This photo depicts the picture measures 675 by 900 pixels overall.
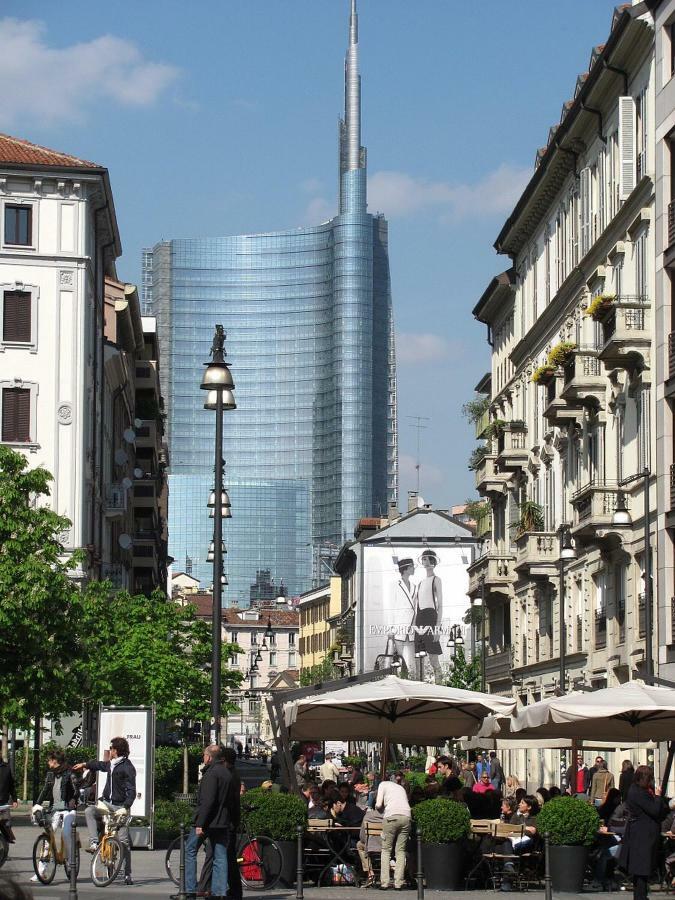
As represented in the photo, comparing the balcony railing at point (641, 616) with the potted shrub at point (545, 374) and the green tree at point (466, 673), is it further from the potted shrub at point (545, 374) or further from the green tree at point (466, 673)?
the green tree at point (466, 673)

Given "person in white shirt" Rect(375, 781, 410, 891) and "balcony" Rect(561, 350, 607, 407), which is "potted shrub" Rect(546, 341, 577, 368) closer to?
"balcony" Rect(561, 350, 607, 407)

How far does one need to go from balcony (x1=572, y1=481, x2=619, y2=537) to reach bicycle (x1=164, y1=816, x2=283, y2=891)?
23.6m

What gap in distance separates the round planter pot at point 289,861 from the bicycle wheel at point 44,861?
293 cm

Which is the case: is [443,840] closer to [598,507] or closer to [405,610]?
[598,507]

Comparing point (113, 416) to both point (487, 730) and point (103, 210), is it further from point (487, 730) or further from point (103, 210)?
point (487, 730)

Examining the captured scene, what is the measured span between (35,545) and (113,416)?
127 ft

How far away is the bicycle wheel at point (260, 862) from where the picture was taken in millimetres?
20734

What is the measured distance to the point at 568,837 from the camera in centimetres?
2080

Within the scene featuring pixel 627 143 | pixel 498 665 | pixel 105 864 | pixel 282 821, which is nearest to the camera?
pixel 105 864

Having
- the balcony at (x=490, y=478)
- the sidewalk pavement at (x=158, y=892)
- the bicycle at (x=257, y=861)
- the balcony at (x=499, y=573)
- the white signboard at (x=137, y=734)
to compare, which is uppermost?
the balcony at (x=490, y=478)

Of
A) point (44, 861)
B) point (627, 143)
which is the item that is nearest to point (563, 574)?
point (627, 143)

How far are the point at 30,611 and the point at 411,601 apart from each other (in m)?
90.1

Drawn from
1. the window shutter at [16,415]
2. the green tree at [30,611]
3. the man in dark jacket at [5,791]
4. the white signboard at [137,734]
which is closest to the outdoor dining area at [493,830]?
the white signboard at [137,734]

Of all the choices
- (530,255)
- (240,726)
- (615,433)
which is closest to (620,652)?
(615,433)
